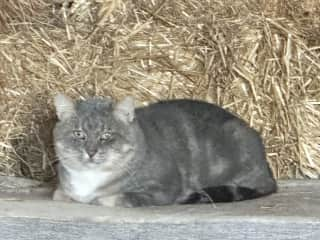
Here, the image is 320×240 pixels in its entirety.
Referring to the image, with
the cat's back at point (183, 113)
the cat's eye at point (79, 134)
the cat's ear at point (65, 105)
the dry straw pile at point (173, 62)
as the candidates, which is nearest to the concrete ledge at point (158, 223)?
the cat's eye at point (79, 134)

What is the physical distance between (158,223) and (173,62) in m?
1.01

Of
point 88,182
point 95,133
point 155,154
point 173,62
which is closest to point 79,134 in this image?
point 95,133

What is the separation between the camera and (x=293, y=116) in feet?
11.3

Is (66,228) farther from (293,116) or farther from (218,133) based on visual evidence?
(293,116)

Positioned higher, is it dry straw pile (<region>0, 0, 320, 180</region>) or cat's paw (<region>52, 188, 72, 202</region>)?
dry straw pile (<region>0, 0, 320, 180</region>)

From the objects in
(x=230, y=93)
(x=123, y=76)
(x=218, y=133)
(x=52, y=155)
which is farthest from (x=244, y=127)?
(x=52, y=155)

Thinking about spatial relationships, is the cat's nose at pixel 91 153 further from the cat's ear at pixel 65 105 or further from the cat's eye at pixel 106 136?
the cat's ear at pixel 65 105

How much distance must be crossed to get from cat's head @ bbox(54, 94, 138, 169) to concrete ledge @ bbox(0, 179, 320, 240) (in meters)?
0.19

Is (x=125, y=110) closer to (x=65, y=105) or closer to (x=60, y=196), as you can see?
(x=65, y=105)

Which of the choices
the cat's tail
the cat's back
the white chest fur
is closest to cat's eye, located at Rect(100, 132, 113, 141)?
the white chest fur

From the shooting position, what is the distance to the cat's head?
2.83m

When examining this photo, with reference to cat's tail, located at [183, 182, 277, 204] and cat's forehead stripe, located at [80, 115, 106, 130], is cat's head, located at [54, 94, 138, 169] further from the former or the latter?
cat's tail, located at [183, 182, 277, 204]

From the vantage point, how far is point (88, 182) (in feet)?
9.46

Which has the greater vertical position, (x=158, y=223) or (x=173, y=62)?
(x=173, y=62)
